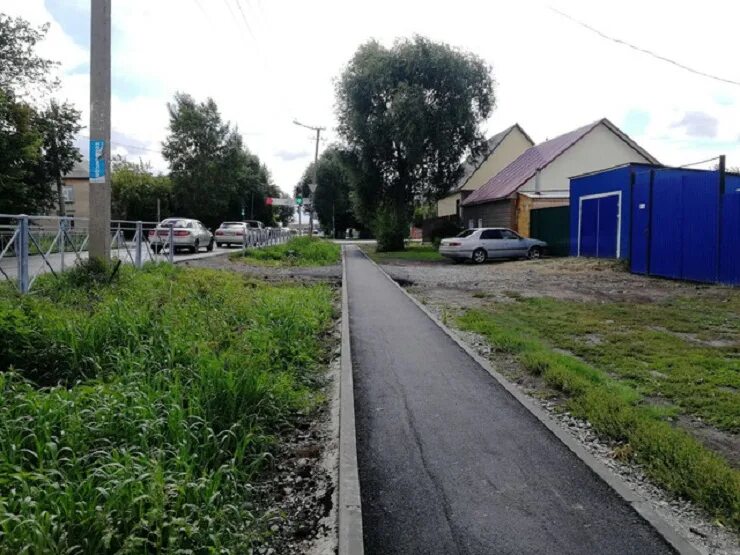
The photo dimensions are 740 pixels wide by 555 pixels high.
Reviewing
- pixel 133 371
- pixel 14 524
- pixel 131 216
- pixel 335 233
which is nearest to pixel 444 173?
pixel 133 371

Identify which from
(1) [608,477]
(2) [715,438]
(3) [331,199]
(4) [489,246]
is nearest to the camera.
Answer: (1) [608,477]

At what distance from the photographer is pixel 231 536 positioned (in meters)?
2.88

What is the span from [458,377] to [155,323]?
3.28 m

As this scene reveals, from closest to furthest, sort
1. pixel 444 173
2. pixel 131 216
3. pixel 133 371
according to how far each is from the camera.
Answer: pixel 133 371 → pixel 444 173 → pixel 131 216

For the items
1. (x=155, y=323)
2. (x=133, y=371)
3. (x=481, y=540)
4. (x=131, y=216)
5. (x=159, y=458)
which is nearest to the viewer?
(x=481, y=540)

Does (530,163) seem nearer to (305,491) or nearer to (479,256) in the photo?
(479,256)

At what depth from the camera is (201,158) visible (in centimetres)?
5872

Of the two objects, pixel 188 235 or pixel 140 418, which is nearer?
pixel 140 418

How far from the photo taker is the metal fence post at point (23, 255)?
332 inches

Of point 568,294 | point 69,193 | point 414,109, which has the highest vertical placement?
point 414,109

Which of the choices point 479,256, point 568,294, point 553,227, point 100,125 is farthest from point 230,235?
point 100,125

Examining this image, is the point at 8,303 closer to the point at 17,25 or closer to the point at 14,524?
the point at 14,524

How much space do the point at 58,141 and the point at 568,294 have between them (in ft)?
130

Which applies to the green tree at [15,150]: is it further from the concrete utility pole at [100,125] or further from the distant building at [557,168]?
the distant building at [557,168]
